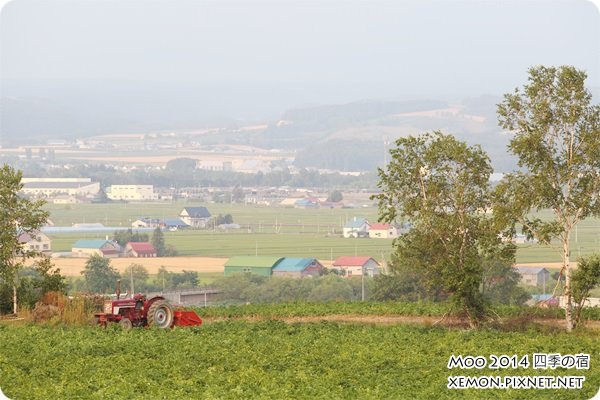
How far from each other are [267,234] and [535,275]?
197 feet

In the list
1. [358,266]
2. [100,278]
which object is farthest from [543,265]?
[100,278]

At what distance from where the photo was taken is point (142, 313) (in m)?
25.7

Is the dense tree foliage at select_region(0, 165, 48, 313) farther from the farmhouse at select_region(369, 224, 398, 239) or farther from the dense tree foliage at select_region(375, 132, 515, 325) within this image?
the farmhouse at select_region(369, 224, 398, 239)

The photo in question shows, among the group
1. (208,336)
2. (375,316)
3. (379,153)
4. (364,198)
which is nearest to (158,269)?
(375,316)

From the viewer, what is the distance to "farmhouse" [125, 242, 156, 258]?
328 ft

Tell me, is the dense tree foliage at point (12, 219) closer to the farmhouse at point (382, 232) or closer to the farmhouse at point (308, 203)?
the farmhouse at point (382, 232)

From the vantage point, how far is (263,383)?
1745 centimetres

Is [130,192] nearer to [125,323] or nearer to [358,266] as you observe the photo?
[358,266]

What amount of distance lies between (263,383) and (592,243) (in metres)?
65.0

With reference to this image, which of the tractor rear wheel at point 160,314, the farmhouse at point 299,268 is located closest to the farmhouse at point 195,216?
the farmhouse at point 299,268

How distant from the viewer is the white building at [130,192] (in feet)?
556

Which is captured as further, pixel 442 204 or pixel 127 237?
pixel 127 237

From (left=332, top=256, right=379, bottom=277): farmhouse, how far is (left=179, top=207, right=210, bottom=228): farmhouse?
52440 millimetres

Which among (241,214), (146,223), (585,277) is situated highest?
(585,277)
